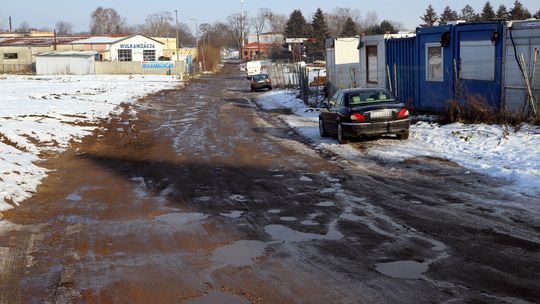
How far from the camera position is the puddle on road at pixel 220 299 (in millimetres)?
5285

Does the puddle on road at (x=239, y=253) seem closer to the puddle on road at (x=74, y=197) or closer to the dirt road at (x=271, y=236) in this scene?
the dirt road at (x=271, y=236)

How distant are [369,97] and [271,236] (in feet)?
31.2

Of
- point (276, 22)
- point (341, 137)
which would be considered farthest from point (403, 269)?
point (276, 22)

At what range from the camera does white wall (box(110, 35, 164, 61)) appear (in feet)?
315

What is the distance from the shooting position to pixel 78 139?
738 inches

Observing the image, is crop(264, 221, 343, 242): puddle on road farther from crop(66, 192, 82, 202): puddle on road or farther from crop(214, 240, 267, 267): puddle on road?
crop(66, 192, 82, 202): puddle on road


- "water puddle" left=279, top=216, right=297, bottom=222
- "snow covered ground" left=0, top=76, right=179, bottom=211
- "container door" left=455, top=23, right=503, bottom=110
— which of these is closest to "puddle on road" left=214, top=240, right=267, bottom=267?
"water puddle" left=279, top=216, right=297, bottom=222

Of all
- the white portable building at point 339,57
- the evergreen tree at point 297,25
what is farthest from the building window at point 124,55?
the white portable building at point 339,57

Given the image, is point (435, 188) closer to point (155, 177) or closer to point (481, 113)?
point (155, 177)

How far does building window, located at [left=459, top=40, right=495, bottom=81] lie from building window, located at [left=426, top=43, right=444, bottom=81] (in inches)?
48.0

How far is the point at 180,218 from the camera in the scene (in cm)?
862

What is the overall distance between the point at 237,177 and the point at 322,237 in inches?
188

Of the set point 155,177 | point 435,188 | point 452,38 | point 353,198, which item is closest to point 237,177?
point 155,177

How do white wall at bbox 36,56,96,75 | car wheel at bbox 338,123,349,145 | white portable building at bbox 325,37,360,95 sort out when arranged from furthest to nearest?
white wall at bbox 36,56,96,75
white portable building at bbox 325,37,360,95
car wheel at bbox 338,123,349,145
